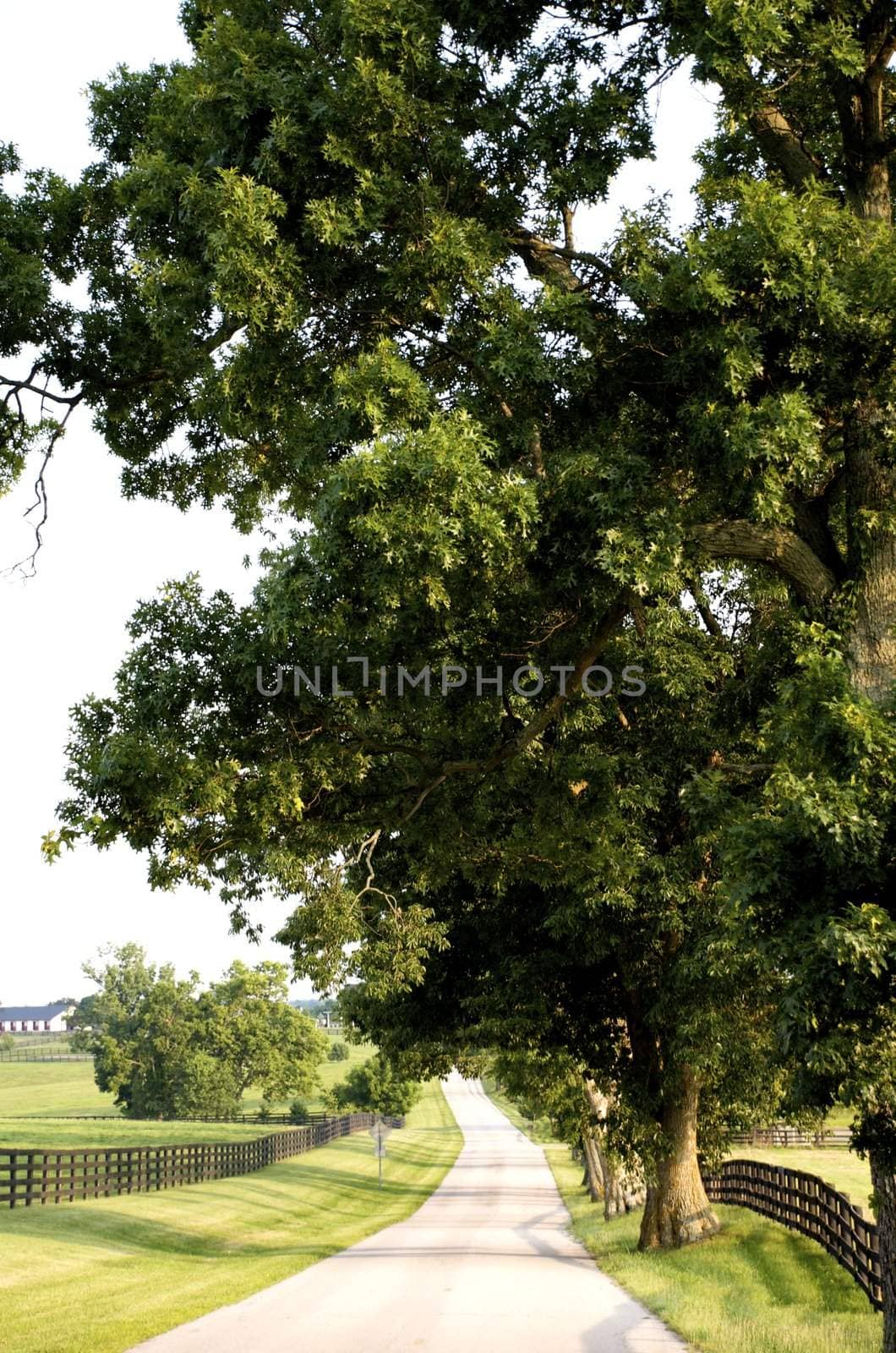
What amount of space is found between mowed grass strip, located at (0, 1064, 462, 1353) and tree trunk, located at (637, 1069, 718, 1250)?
6.70 meters

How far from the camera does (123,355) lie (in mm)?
13234

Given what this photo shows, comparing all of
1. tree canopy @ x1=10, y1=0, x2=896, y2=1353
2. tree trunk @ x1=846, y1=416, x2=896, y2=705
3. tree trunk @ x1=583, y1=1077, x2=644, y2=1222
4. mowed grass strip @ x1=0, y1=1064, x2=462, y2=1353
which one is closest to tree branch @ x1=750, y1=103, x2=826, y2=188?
tree canopy @ x1=10, y1=0, x2=896, y2=1353

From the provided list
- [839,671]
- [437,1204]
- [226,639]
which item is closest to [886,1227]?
[839,671]

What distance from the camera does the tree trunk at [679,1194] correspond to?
2138 centimetres

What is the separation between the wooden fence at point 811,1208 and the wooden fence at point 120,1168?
15687mm

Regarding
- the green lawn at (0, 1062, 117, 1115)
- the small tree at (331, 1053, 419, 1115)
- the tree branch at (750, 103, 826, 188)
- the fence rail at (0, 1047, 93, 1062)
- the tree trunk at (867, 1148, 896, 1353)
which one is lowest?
the fence rail at (0, 1047, 93, 1062)

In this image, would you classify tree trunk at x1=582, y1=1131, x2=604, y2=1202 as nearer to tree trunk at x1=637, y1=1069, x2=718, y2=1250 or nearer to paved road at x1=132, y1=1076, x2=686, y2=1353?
paved road at x1=132, y1=1076, x2=686, y2=1353

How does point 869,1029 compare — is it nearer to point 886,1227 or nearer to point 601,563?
point 886,1227

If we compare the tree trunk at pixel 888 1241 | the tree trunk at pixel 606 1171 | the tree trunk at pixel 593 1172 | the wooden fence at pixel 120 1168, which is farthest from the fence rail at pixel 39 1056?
the tree trunk at pixel 888 1241

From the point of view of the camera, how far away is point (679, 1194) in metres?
21.6

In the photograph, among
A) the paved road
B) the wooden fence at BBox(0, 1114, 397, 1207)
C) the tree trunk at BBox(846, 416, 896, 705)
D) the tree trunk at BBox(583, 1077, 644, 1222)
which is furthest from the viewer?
the wooden fence at BBox(0, 1114, 397, 1207)

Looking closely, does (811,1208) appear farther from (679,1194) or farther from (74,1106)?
(74,1106)

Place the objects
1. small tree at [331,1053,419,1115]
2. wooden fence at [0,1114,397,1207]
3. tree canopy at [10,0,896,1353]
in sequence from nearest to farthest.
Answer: tree canopy at [10,0,896,1353] → wooden fence at [0,1114,397,1207] → small tree at [331,1053,419,1115]

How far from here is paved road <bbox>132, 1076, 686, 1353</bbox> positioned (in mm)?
12633
